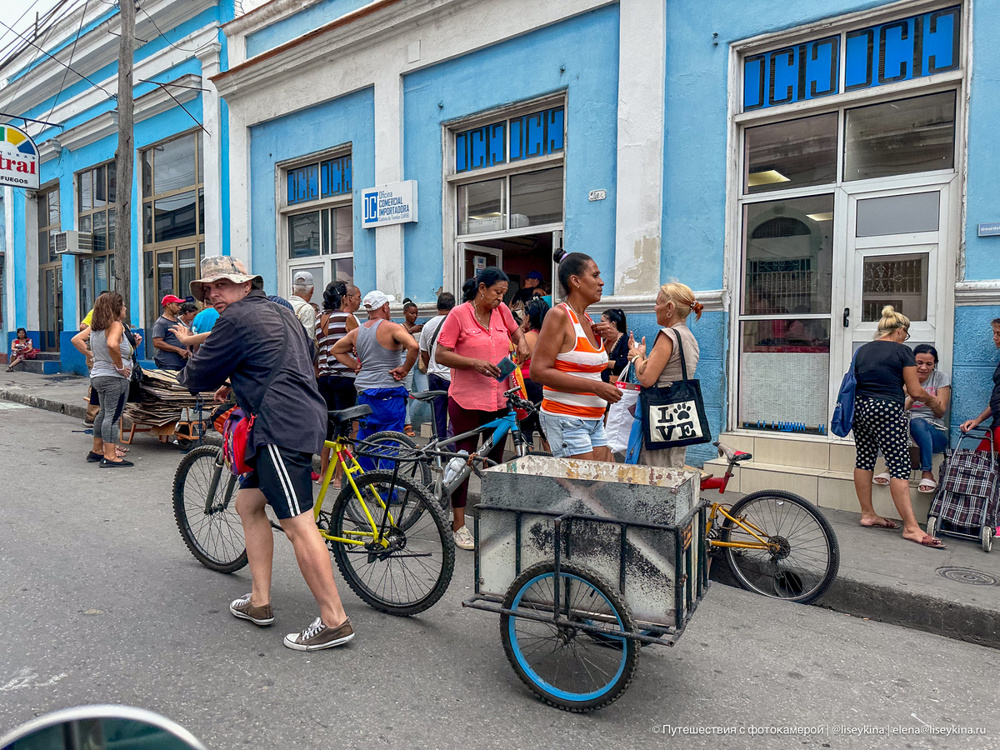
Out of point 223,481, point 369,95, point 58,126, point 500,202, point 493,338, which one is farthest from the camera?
point 58,126

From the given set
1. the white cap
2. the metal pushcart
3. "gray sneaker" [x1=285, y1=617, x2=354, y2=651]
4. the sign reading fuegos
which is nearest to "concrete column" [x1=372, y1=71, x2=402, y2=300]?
the sign reading fuegos

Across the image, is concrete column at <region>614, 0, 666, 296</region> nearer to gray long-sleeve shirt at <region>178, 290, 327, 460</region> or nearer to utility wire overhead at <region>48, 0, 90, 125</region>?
gray long-sleeve shirt at <region>178, 290, 327, 460</region>

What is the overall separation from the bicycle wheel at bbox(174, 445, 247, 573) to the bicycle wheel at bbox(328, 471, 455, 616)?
0.71 meters

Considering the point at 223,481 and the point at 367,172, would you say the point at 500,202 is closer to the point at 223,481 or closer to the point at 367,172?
the point at 367,172

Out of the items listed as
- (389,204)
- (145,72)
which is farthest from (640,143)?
(145,72)

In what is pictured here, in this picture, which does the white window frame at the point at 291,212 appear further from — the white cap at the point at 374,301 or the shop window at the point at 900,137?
the shop window at the point at 900,137

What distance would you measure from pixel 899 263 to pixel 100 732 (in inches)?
265

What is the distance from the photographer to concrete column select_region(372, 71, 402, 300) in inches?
391

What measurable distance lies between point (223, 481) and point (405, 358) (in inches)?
88.4

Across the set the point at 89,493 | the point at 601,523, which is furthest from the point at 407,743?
the point at 89,493

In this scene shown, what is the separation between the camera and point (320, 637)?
3414 millimetres

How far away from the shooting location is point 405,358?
6.31m

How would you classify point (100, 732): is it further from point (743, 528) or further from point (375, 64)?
point (375, 64)

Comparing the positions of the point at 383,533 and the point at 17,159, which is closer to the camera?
the point at 383,533
